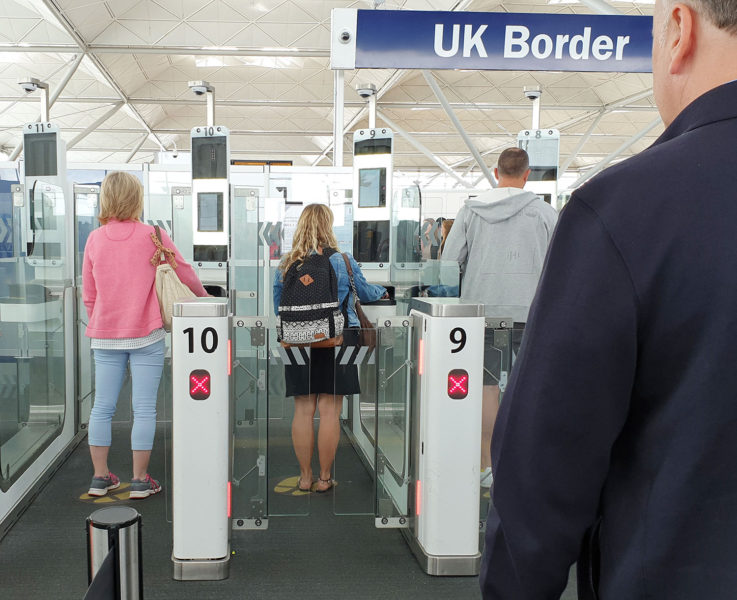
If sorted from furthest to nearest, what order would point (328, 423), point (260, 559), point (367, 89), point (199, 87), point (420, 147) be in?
point (420, 147)
point (199, 87)
point (367, 89)
point (328, 423)
point (260, 559)

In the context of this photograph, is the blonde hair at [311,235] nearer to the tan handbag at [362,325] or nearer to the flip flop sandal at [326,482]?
the tan handbag at [362,325]

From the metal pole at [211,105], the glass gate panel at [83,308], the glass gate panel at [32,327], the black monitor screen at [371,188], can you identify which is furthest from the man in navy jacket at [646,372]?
the metal pole at [211,105]

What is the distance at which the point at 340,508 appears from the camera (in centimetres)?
361

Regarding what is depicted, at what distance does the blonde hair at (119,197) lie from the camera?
11.1 ft

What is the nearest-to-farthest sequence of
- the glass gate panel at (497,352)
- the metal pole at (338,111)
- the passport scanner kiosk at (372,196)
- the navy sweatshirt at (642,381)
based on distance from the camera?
1. the navy sweatshirt at (642,381)
2. the glass gate panel at (497,352)
3. the passport scanner kiosk at (372,196)
4. the metal pole at (338,111)

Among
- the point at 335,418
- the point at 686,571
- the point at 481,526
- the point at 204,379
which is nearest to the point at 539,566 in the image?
the point at 686,571

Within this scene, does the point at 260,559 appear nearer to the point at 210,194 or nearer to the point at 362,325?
the point at 362,325

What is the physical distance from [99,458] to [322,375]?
125 cm

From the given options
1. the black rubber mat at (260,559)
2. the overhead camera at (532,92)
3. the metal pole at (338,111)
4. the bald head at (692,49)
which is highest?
the overhead camera at (532,92)

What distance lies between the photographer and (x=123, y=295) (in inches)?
134

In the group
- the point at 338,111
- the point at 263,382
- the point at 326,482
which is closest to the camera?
the point at 263,382

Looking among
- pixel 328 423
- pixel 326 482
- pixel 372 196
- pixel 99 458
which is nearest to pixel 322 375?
pixel 328 423

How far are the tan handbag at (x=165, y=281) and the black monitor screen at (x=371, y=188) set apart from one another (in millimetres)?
1877

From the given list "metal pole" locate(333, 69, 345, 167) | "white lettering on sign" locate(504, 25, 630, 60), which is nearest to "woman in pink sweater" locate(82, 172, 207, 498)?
"white lettering on sign" locate(504, 25, 630, 60)
